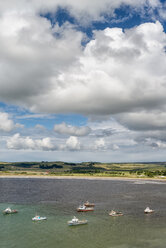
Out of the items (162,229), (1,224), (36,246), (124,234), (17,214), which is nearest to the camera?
(36,246)

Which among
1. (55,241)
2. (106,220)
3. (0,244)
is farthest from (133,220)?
(0,244)

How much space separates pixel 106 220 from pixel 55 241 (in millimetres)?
→ 28519

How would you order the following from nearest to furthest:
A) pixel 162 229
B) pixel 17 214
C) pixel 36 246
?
pixel 36 246
pixel 162 229
pixel 17 214

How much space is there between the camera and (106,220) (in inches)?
3403

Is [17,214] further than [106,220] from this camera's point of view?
Yes

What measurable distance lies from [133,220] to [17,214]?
1761 inches

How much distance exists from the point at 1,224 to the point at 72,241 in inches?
1199

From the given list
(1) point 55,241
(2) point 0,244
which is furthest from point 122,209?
(2) point 0,244

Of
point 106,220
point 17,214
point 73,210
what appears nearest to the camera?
point 106,220

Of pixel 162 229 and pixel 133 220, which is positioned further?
pixel 133 220

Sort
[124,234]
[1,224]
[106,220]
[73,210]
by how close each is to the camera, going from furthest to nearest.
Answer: [73,210] → [106,220] → [1,224] → [124,234]

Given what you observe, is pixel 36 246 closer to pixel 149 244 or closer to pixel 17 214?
pixel 149 244

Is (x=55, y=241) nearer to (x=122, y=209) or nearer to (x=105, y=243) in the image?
(x=105, y=243)

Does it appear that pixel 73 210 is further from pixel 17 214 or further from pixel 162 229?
pixel 162 229
